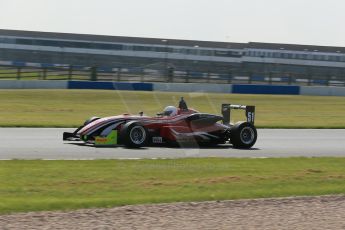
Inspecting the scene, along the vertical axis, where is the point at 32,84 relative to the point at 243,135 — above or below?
above

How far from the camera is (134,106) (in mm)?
15461

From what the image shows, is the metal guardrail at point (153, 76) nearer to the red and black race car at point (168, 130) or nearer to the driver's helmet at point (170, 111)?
the red and black race car at point (168, 130)

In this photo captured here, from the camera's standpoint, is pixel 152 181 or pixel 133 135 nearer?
pixel 152 181

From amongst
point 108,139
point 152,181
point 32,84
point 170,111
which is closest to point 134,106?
point 170,111

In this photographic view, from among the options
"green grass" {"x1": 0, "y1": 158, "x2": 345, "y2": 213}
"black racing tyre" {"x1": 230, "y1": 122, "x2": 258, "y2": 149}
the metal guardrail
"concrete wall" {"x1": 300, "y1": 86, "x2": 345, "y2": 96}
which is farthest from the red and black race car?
"concrete wall" {"x1": 300, "y1": 86, "x2": 345, "y2": 96}

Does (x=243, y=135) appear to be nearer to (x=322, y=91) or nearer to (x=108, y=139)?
(x=108, y=139)

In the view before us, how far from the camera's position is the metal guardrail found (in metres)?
39.9

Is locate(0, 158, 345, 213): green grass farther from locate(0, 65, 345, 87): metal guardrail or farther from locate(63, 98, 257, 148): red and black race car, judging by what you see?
locate(0, 65, 345, 87): metal guardrail

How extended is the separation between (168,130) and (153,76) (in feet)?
97.3

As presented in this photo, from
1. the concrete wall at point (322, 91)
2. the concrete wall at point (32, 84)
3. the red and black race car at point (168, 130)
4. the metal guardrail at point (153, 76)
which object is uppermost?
the metal guardrail at point (153, 76)

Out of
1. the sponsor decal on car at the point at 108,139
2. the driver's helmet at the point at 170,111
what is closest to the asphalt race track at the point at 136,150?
the sponsor decal on car at the point at 108,139

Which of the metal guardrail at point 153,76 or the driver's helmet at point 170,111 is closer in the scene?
the driver's helmet at point 170,111

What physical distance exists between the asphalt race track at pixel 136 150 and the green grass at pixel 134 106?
1605mm

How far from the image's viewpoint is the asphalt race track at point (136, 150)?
12766 mm
